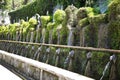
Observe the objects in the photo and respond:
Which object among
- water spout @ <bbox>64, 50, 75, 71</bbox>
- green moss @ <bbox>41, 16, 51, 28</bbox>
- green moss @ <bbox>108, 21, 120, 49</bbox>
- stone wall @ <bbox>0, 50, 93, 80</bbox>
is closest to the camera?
stone wall @ <bbox>0, 50, 93, 80</bbox>

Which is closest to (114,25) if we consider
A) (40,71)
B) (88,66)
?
(88,66)

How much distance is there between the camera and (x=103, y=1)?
18.2 metres

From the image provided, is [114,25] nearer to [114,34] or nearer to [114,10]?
[114,34]

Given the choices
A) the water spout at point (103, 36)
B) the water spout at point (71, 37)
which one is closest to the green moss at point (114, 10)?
the water spout at point (103, 36)

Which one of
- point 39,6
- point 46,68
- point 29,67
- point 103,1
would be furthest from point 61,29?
point 39,6

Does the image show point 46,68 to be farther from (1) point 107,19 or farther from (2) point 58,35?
(2) point 58,35

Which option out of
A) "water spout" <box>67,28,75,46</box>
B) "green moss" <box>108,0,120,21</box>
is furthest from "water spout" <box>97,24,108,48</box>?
"water spout" <box>67,28,75,46</box>

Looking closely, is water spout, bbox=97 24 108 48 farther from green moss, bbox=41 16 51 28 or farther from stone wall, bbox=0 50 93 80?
green moss, bbox=41 16 51 28

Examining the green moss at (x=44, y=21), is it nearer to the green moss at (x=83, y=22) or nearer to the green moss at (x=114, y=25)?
the green moss at (x=83, y=22)

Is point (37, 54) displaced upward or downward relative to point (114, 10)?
downward

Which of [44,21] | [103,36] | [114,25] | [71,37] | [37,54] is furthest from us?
[44,21]

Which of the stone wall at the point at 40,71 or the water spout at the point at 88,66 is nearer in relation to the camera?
the stone wall at the point at 40,71

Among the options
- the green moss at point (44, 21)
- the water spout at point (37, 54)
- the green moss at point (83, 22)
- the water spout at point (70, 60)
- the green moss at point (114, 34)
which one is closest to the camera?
the green moss at point (114, 34)

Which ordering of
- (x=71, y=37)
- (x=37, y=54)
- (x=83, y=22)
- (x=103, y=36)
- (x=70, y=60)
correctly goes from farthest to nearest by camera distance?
(x=37, y=54) → (x=71, y=37) → (x=83, y=22) → (x=70, y=60) → (x=103, y=36)
